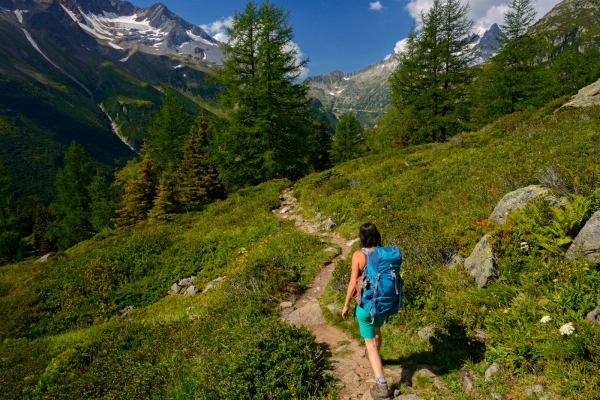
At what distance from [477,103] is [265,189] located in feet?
66.9

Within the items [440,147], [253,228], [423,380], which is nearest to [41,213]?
[253,228]

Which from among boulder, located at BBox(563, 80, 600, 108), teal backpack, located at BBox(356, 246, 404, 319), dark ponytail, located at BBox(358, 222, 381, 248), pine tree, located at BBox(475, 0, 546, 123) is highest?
pine tree, located at BBox(475, 0, 546, 123)

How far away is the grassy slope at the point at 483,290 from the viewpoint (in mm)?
4105

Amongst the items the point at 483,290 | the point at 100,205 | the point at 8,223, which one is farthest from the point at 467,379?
the point at 8,223

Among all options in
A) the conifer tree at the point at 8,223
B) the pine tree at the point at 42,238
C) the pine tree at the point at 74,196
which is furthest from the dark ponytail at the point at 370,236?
the pine tree at the point at 42,238

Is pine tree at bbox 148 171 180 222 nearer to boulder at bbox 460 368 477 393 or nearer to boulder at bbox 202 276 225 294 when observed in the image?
boulder at bbox 202 276 225 294

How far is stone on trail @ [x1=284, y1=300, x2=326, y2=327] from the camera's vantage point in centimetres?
698

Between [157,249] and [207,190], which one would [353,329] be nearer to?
[157,249]

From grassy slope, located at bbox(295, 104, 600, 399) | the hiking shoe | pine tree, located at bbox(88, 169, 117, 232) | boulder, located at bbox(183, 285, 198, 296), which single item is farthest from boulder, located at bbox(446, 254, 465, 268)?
pine tree, located at bbox(88, 169, 117, 232)

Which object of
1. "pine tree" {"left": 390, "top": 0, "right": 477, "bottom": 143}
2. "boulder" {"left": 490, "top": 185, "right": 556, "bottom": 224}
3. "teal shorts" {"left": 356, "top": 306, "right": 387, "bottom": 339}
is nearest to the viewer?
"teal shorts" {"left": 356, "top": 306, "right": 387, "bottom": 339}

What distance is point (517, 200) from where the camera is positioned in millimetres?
7223

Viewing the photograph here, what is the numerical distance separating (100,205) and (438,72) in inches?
1454

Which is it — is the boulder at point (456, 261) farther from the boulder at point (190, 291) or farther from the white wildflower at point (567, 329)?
the boulder at point (190, 291)

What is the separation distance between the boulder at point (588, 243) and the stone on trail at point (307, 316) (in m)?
4.85
